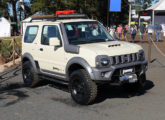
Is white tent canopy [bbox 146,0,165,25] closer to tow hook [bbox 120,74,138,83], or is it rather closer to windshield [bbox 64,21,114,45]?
windshield [bbox 64,21,114,45]

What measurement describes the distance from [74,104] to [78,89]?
1.24 ft

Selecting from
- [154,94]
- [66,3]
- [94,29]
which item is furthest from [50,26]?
[66,3]

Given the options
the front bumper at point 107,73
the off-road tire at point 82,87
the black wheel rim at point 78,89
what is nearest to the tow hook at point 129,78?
the front bumper at point 107,73

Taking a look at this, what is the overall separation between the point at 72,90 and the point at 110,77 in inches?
42.2

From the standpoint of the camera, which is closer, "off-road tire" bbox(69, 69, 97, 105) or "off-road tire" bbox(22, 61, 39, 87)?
"off-road tire" bbox(69, 69, 97, 105)

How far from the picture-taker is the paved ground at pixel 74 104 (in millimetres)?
5863

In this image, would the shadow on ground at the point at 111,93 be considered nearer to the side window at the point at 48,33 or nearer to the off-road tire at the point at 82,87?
the off-road tire at the point at 82,87

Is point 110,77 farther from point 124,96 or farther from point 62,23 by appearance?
point 62,23

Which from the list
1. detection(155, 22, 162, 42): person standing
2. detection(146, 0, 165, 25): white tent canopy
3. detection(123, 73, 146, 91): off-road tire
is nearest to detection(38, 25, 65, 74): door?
detection(123, 73, 146, 91): off-road tire

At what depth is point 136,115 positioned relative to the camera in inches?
229

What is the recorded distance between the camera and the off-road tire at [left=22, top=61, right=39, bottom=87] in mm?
8328

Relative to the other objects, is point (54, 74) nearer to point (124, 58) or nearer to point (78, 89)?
point (78, 89)

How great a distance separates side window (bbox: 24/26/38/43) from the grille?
9.15ft

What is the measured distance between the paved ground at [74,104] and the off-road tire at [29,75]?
187mm
